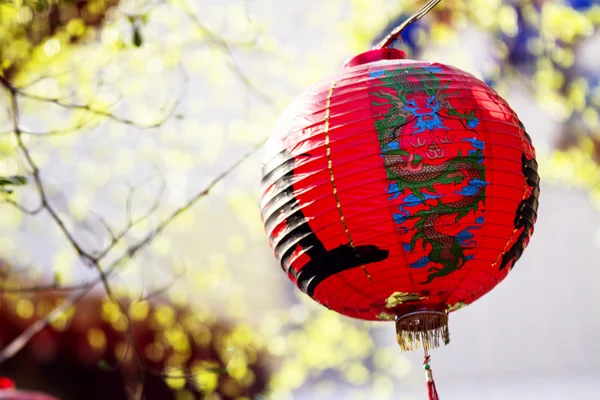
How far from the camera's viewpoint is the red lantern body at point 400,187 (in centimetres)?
153

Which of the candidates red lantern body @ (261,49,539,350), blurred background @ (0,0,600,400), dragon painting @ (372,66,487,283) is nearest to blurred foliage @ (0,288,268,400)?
blurred background @ (0,0,600,400)

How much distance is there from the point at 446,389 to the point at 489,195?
7.40m

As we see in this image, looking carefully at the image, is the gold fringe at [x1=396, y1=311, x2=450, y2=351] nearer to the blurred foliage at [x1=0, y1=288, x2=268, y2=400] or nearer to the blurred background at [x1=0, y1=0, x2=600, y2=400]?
the blurred background at [x1=0, y1=0, x2=600, y2=400]

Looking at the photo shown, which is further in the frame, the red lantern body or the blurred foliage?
the blurred foliage

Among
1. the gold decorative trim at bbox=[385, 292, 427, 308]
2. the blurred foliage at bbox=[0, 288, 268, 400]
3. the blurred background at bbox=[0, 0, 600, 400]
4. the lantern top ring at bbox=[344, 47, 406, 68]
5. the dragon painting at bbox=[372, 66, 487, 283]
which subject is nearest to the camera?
the dragon painting at bbox=[372, 66, 487, 283]

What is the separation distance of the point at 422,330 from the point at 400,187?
17.2 inches

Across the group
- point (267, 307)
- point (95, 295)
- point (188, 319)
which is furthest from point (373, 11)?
point (267, 307)

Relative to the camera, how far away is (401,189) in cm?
153

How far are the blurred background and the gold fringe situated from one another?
99cm

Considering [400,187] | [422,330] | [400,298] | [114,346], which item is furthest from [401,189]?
[114,346]

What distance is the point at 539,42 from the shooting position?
182 inches

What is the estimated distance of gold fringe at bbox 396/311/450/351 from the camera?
1.76 metres

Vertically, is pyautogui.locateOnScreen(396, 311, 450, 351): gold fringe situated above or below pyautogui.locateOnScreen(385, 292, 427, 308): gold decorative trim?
below

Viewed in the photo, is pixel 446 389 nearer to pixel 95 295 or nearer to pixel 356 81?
pixel 95 295
